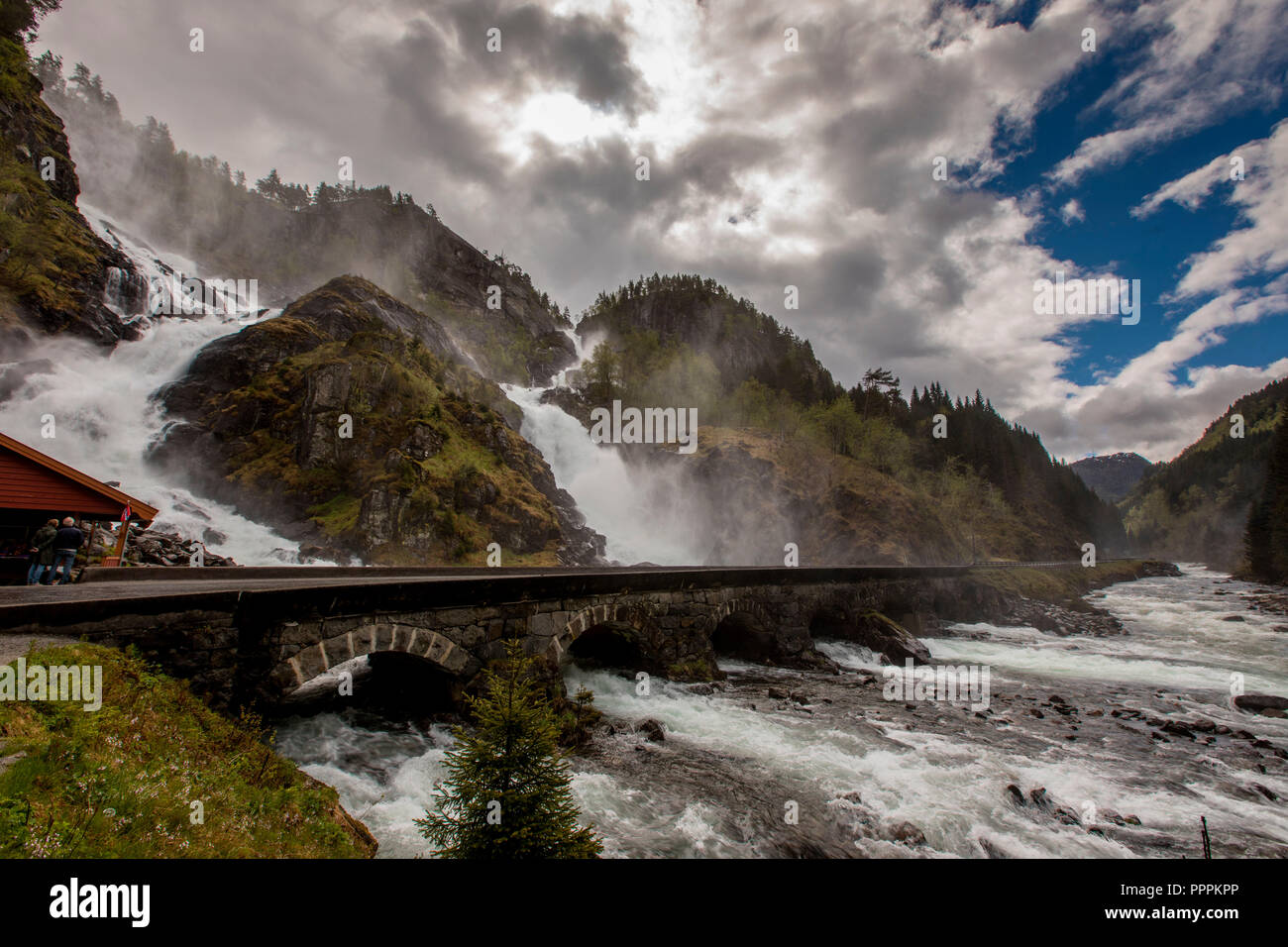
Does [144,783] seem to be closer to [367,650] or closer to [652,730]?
[367,650]

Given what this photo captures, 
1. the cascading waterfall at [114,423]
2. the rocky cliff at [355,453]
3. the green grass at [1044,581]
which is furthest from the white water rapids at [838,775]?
the green grass at [1044,581]

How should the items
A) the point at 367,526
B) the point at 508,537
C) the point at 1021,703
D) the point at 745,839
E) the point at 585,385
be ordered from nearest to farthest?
the point at 745,839, the point at 1021,703, the point at 367,526, the point at 508,537, the point at 585,385

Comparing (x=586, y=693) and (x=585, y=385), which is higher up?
(x=585, y=385)

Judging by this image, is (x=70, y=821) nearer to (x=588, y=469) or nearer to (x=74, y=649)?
(x=74, y=649)

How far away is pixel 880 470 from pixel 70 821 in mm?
86991

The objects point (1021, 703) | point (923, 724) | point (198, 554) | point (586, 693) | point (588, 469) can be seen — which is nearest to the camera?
point (586, 693)

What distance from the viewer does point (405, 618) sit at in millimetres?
10883

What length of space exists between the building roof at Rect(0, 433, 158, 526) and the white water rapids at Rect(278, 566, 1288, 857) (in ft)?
35.9

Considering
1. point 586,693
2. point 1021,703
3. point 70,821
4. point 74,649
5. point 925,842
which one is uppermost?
point 74,649

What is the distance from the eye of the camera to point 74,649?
6.74 metres

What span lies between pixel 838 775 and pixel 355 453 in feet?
133

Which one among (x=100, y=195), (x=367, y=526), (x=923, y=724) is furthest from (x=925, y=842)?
(x=100, y=195)

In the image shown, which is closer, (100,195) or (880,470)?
(880,470)

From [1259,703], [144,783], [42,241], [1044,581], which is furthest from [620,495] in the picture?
[144,783]
